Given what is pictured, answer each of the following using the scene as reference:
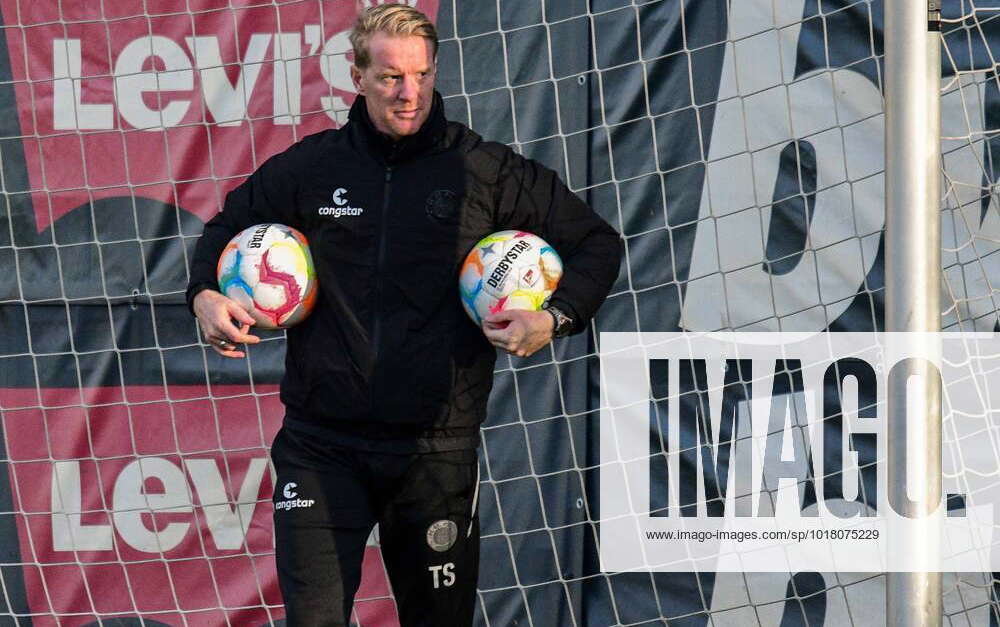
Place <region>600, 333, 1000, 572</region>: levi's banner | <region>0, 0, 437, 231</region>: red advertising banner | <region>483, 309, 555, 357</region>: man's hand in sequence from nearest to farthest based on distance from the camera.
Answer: <region>483, 309, 555, 357</region>: man's hand
<region>600, 333, 1000, 572</region>: levi's banner
<region>0, 0, 437, 231</region>: red advertising banner

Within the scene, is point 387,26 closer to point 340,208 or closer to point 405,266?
point 340,208

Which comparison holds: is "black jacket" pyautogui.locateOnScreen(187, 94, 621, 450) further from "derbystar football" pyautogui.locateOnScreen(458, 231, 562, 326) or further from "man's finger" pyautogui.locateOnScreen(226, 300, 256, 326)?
"man's finger" pyautogui.locateOnScreen(226, 300, 256, 326)

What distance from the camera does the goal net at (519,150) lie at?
13.1 feet

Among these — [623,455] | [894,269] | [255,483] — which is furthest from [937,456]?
[255,483]

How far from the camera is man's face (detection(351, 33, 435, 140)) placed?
2592 mm

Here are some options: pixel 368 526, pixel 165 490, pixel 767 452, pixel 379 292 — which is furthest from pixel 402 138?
pixel 165 490

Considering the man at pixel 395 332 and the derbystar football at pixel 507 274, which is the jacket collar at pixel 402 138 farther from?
the derbystar football at pixel 507 274

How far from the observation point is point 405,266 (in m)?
2.66

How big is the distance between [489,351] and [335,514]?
492 mm

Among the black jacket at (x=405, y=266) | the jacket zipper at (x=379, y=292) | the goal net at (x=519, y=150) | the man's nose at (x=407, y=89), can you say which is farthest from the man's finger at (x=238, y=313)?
the goal net at (x=519, y=150)

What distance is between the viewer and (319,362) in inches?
104

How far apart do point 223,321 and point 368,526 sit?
551 millimetres

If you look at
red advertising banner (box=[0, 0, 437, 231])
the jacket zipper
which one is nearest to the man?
the jacket zipper

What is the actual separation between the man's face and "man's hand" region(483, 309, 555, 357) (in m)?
0.46
